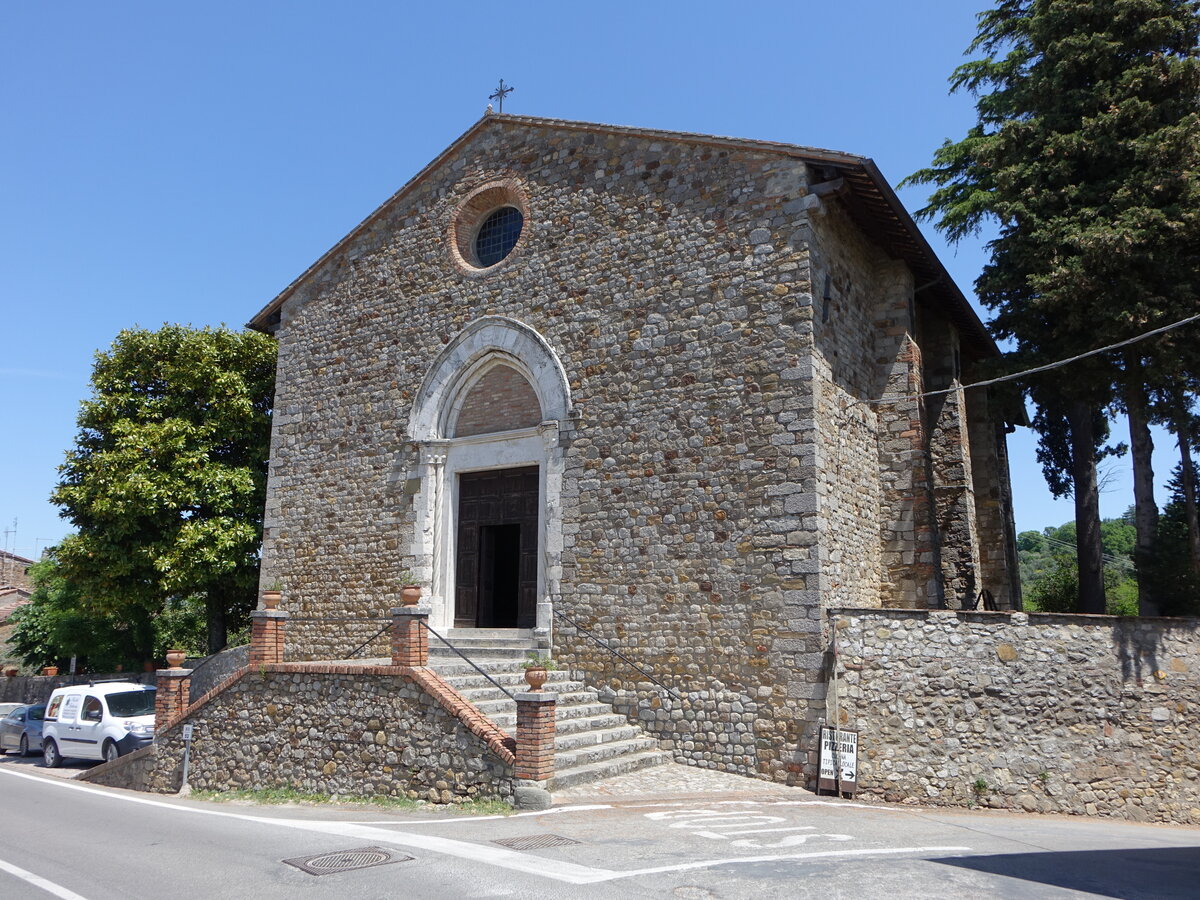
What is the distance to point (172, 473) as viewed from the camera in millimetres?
17953

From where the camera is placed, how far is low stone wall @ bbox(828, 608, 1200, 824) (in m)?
9.93

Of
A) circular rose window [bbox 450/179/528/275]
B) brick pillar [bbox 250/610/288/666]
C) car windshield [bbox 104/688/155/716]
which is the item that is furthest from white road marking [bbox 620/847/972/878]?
car windshield [bbox 104/688/155/716]

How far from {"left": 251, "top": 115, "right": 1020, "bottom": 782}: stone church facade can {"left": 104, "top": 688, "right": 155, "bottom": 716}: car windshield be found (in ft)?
11.0

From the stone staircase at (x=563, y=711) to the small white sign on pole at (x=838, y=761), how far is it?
207 cm

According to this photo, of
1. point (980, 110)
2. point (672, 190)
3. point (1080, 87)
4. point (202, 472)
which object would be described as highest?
point (980, 110)

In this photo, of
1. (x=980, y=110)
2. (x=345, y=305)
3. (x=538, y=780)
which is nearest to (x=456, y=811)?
(x=538, y=780)

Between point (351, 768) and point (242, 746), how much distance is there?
227 centimetres

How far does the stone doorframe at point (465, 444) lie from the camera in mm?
13586

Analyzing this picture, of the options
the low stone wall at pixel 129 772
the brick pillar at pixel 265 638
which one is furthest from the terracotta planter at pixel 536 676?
the low stone wall at pixel 129 772

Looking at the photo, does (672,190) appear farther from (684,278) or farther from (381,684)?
(381,684)

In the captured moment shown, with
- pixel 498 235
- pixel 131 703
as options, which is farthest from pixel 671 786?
pixel 131 703

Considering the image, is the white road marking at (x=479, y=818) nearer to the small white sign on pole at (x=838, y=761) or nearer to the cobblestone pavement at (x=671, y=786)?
the cobblestone pavement at (x=671, y=786)

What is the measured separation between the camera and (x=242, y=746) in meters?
12.4

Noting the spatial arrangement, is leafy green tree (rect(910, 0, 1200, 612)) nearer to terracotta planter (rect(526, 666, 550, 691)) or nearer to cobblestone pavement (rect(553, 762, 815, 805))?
cobblestone pavement (rect(553, 762, 815, 805))
